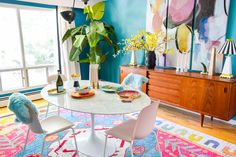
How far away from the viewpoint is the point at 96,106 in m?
1.74

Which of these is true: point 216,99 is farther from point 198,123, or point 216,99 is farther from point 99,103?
point 99,103

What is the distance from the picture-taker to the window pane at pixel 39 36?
13.2ft

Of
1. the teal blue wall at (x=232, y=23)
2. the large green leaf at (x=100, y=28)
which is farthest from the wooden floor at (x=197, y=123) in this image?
the large green leaf at (x=100, y=28)

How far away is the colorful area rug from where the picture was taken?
2.15 meters

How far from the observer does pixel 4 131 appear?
2676 millimetres

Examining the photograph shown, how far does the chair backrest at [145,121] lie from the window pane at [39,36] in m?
3.44

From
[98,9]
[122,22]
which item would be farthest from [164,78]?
[98,9]

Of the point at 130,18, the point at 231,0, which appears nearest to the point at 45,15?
the point at 130,18

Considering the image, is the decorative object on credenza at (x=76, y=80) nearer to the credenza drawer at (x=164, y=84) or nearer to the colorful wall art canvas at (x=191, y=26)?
the credenza drawer at (x=164, y=84)

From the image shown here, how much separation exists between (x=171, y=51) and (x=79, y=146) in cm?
237

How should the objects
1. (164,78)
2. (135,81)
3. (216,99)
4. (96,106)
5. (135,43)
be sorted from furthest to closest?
(135,43) < (164,78) < (135,81) < (216,99) < (96,106)

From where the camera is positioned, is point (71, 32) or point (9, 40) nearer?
point (9, 40)

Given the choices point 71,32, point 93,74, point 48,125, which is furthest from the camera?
point 71,32

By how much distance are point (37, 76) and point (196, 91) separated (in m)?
3.53
